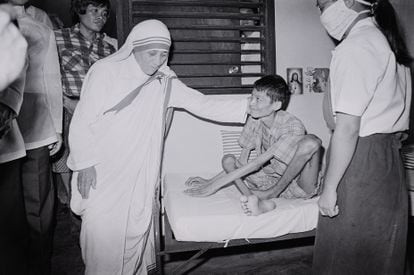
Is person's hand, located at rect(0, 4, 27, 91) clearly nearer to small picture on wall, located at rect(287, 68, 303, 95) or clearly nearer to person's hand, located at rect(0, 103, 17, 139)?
A: person's hand, located at rect(0, 103, 17, 139)

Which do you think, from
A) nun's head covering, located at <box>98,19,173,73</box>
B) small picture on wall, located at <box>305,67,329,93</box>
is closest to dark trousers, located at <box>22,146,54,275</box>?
nun's head covering, located at <box>98,19,173,73</box>

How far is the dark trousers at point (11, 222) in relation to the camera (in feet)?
5.65

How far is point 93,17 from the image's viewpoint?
3016 mm

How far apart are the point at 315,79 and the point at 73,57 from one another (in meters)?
2.44

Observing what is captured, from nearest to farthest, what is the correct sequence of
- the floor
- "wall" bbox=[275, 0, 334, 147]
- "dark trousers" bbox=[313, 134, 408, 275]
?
"dark trousers" bbox=[313, 134, 408, 275]
the floor
"wall" bbox=[275, 0, 334, 147]

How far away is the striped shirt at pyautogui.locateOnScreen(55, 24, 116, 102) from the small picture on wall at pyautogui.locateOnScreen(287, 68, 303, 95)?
6.40 ft

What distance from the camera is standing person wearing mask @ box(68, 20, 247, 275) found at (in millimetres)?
2359

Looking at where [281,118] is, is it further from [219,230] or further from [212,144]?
[219,230]

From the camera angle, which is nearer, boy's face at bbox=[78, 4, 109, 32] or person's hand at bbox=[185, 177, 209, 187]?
person's hand at bbox=[185, 177, 209, 187]

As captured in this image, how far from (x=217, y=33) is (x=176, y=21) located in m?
0.43

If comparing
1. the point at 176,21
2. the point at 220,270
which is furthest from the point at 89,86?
the point at 220,270

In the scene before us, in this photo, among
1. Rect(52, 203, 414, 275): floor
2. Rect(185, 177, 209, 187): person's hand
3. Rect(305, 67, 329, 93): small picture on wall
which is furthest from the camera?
Rect(305, 67, 329, 93): small picture on wall

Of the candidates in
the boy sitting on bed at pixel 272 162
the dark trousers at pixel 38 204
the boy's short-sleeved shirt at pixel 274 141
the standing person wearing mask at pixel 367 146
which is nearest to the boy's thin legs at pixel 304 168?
the boy sitting on bed at pixel 272 162

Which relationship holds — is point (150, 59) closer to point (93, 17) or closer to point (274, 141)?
point (93, 17)
